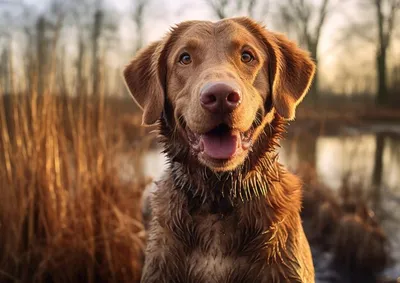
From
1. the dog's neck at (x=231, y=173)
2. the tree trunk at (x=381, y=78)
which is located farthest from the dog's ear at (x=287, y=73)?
the tree trunk at (x=381, y=78)

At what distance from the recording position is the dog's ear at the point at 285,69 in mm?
2182

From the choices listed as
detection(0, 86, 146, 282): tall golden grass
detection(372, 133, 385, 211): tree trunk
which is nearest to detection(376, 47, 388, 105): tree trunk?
detection(372, 133, 385, 211): tree trunk

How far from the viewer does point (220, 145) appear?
1.97 m

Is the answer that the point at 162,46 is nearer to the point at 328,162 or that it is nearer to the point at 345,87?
the point at 328,162

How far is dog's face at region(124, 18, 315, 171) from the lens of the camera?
1.88 m

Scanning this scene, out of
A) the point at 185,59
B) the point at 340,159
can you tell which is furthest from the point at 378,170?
the point at 185,59

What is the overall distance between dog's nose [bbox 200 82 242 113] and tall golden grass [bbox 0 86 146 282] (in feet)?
7.65

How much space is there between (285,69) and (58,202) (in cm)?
247

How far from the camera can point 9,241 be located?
12.4 ft

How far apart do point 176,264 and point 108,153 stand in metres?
2.35

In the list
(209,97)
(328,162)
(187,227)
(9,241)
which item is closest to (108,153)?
(9,241)

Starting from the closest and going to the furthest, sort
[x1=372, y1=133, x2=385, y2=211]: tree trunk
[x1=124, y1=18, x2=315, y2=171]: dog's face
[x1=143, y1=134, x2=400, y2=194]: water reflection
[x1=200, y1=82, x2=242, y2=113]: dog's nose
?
A: 1. [x1=200, y1=82, x2=242, y2=113]: dog's nose
2. [x1=124, y1=18, x2=315, y2=171]: dog's face
3. [x1=143, y1=134, x2=400, y2=194]: water reflection
4. [x1=372, y1=133, x2=385, y2=211]: tree trunk

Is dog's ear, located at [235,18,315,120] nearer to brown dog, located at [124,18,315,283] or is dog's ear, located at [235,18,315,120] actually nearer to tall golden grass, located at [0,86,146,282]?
brown dog, located at [124,18,315,283]

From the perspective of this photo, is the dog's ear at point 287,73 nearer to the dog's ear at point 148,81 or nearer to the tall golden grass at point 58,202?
the dog's ear at point 148,81
